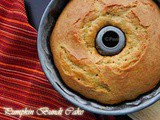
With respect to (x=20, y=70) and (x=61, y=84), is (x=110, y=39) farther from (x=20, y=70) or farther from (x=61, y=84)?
(x=20, y=70)

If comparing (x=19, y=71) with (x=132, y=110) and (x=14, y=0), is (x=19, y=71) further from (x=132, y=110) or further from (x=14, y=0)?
(x=132, y=110)

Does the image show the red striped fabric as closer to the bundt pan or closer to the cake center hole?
the bundt pan

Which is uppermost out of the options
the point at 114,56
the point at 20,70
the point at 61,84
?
the point at 114,56

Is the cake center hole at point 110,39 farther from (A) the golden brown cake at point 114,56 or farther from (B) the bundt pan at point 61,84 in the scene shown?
(B) the bundt pan at point 61,84

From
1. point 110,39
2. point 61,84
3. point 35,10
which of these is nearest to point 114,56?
point 110,39

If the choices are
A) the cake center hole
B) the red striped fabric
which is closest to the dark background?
the red striped fabric

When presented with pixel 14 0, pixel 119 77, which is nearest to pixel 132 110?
pixel 119 77
